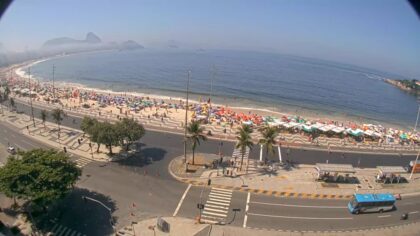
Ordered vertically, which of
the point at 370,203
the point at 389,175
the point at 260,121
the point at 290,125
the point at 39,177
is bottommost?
the point at 370,203

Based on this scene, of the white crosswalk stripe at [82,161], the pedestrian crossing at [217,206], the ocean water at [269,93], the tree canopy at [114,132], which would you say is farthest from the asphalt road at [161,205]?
the ocean water at [269,93]

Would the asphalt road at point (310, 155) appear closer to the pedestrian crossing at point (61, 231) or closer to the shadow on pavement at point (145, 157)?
the shadow on pavement at point (145, 157)

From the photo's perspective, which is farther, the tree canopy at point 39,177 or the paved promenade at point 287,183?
the paved promenade at point 287,183

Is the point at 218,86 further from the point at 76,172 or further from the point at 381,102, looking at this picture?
the point at 76,172

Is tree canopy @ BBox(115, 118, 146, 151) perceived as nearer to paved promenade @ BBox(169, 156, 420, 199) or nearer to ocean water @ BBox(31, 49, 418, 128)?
paved promenade @ BBox(169, 156, 420, 199)

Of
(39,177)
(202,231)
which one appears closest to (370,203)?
(202,231)

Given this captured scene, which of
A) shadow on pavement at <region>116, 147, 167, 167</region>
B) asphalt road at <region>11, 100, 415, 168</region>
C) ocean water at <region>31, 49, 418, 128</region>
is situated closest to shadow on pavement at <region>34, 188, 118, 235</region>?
shadow on pavement at <region>116, 147, 167, 167</region>

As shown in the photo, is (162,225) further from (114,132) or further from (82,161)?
(82,161)

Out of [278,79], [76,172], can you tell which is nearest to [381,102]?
[278,79]
